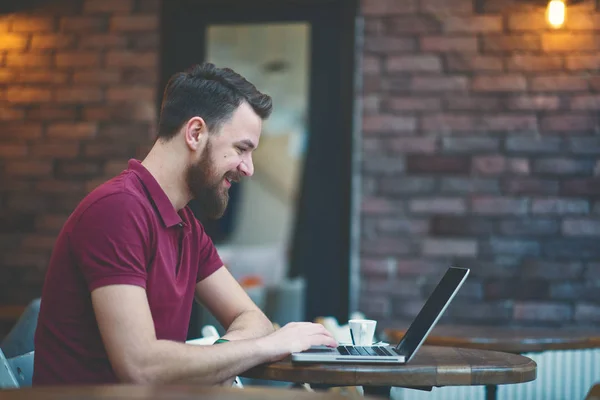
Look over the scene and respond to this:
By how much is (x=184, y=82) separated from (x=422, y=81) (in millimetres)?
2283

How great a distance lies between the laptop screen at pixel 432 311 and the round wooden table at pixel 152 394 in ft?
1.86

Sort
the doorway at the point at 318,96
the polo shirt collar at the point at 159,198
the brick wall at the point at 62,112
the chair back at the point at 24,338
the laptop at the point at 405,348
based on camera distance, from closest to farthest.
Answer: the laptop at the point at 405,348
the polo shirt collar at the point at 159,198
the chair back at the point at 24,338
the doorway at the point at 318,96
the brick wall at the point at 62,112

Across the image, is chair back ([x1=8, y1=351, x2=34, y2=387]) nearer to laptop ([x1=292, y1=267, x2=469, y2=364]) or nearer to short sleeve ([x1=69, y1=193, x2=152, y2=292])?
short sleeve ([x1=69, y1=193, x2=152, y2=292])

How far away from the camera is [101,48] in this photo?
4.49 metres

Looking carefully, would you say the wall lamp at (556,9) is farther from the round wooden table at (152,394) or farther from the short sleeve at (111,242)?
the round wooden table at (152,394)

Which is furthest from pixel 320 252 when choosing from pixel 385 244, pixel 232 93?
pixel 232 93

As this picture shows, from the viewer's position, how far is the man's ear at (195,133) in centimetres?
205

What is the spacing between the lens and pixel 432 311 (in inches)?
75.5

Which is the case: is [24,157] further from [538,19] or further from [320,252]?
[538,19]

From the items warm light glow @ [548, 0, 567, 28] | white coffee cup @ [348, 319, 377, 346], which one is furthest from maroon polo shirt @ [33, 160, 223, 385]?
warm light glow @ [548, 0, 567, 28]

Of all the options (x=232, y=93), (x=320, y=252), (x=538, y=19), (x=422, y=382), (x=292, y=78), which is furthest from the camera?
(x=292, y=78)

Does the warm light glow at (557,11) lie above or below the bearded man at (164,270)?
above

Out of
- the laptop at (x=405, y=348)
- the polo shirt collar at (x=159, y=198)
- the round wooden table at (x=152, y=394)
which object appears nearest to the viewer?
the round wooden table at (x=152, y=394)

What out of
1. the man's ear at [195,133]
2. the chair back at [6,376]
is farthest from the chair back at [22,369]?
the man's ear at [195,133]
